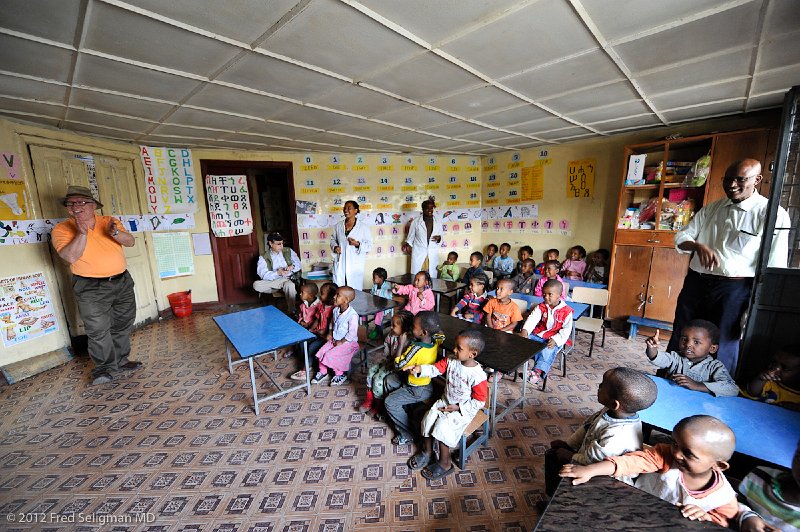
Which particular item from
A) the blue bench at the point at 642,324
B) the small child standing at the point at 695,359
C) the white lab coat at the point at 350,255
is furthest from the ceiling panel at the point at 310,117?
the blue bench at the point at 642,324

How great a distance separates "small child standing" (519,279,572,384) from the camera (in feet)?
9.98

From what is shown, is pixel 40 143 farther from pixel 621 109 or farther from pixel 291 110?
pixel 621 109

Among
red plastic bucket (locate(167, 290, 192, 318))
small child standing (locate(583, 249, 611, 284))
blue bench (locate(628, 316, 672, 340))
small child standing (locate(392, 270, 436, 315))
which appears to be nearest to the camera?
small child standing (locate(392, 270, 436, 315))

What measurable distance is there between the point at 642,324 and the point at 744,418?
295 centimetres

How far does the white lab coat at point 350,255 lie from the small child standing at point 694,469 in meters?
4.03

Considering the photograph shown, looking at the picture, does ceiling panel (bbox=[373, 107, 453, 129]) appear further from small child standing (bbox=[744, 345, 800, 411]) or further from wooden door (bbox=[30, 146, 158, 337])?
wooden door (bbox=[30, 146, 158, 337])

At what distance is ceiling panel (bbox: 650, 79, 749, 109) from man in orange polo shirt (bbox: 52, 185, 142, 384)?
5.37 m

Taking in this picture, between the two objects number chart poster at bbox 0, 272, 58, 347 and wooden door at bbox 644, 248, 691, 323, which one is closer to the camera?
number chart poster at bbox 0, 272, 58, 347

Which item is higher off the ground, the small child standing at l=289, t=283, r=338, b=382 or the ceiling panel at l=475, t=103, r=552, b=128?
the ceiling panel at l=475, t=103, r=552, b=128

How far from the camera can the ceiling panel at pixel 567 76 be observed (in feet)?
7.33

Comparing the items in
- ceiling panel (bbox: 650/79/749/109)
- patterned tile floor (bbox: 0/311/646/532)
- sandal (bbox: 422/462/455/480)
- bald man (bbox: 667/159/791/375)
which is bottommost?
patterned tile floor (bbox: 0/311/646/532)

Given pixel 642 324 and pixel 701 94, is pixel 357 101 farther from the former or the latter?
pixel 642 324

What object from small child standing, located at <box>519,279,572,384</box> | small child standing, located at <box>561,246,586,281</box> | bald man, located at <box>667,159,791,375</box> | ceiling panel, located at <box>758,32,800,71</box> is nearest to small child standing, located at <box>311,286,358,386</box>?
small child standing, located at <box>519,279,572,384</box>

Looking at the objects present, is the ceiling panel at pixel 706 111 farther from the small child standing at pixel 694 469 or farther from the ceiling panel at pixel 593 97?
the small child standing at pixel 694 469
